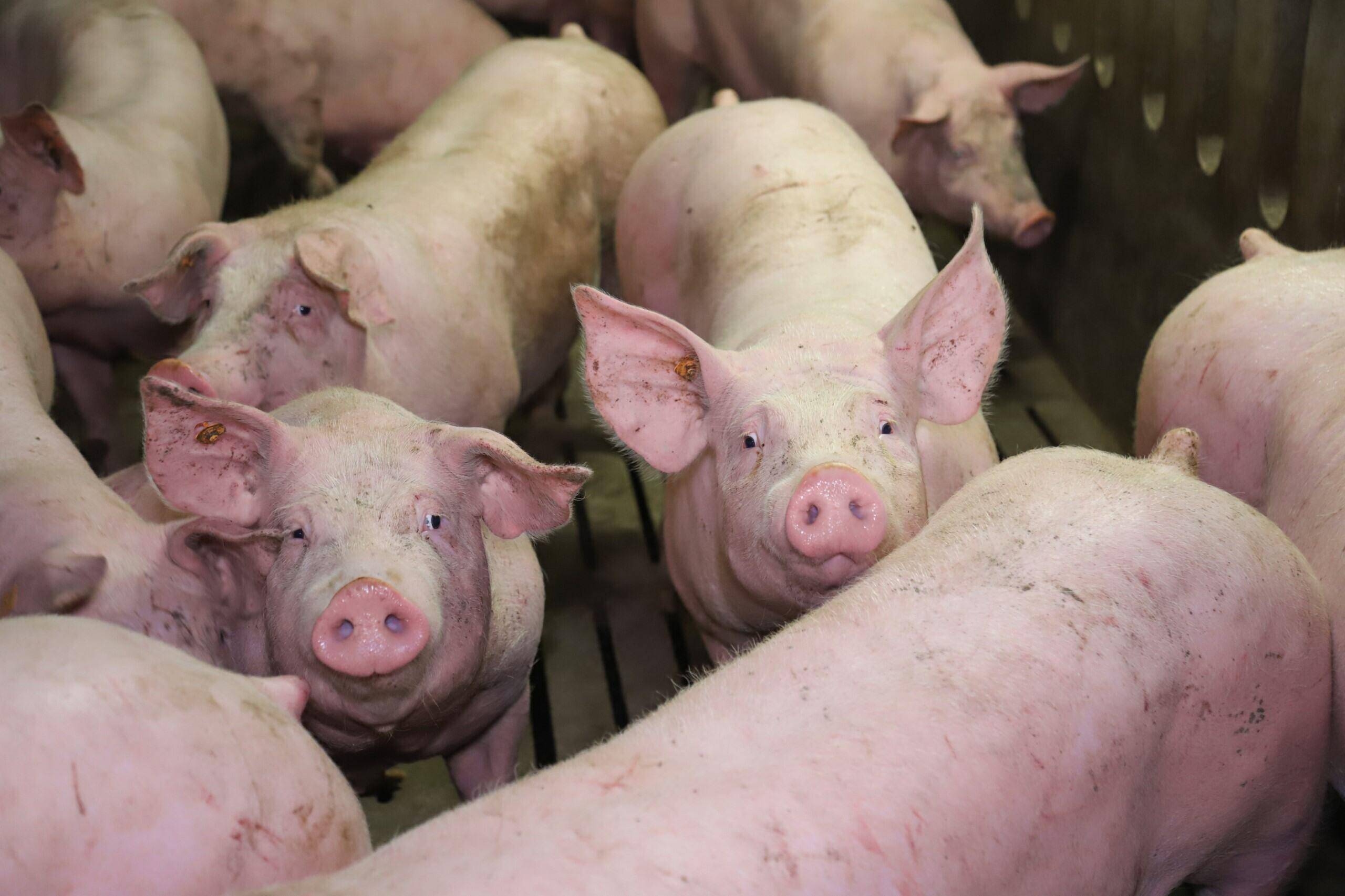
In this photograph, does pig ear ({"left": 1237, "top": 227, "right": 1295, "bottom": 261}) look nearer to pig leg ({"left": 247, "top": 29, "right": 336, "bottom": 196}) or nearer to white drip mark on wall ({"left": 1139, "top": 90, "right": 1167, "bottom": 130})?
white drip mark on wall ({"left": 1139, "top": 90, "right": 1167, "bottom": 130})

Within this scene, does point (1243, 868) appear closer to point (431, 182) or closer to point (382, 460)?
point (382, 460)

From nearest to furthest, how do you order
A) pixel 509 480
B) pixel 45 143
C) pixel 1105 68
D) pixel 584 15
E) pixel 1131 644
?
pixel 1131 644
pixel 509 480
pixel 45 143
pixel 1105 68
pixel 584 15

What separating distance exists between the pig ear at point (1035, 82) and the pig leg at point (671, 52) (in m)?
1.45

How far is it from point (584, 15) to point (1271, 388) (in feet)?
14.1

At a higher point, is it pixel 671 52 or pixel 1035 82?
pixel 1035 82

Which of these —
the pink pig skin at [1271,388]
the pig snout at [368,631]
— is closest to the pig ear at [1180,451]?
the pink pig skin at [1271,388]

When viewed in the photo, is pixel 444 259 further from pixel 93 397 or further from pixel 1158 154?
pixel 1158 154

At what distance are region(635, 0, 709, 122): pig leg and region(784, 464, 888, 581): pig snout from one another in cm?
387

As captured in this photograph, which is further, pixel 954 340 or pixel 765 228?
pixel 765 228

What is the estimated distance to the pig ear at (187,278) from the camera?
3.41m

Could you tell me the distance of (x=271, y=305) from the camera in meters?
3.37

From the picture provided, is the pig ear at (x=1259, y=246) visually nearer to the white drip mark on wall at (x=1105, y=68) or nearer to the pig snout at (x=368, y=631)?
the white drip mark on wall at (x=1105, y=68)

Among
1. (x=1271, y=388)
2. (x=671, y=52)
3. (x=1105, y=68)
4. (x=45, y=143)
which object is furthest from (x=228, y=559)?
(x=671, y=52)

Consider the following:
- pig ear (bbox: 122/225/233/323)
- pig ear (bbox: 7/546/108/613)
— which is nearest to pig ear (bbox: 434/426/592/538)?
pig ear (bbox: 7/546/108/613)
